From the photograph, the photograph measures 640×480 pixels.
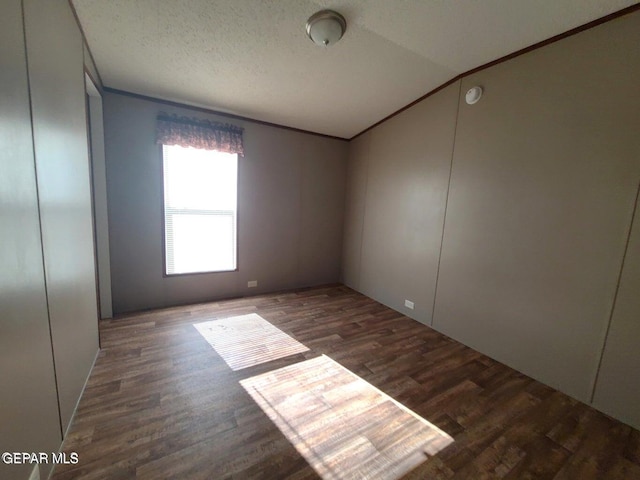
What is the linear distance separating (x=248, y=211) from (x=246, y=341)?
1.88 meters

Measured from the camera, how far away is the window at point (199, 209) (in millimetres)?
3141

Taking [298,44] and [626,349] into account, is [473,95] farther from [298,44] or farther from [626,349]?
[626,349]

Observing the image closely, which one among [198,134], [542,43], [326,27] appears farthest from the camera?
[198,134]

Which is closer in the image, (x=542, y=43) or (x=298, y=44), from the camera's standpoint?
→ (x=542, y=43)

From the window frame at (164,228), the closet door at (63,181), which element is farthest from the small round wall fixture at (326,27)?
the window frame at (164,228)

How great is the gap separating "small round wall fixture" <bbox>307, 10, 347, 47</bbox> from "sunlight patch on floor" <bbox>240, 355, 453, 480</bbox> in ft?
9.17

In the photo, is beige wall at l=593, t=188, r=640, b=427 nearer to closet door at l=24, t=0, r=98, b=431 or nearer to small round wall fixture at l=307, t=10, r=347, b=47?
small round wall fixture at l=307, t=10, r=347, b=47

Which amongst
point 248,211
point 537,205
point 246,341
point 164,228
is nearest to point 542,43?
point 537,205

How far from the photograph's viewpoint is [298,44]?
2.16 meters

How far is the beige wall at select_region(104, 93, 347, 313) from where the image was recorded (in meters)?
2.85

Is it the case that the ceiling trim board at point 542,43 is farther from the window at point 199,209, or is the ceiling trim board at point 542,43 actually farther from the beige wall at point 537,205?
the window at point 199,209

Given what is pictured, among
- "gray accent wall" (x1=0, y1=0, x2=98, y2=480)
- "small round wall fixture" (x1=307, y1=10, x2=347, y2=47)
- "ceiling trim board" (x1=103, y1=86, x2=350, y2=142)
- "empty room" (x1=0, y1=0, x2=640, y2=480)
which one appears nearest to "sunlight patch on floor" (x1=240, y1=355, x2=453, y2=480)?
"empty room" (x1=0, y1=0, x2=640, y2=480)

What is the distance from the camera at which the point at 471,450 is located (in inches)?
57.4

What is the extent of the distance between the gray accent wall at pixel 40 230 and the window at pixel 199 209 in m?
1.36
